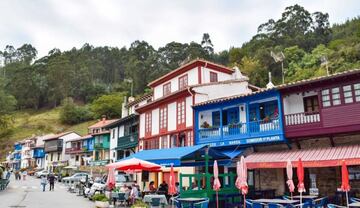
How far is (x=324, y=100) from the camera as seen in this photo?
1836cm

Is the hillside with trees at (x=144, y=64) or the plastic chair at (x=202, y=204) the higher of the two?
the hillside with trees at (x=144, y=64)

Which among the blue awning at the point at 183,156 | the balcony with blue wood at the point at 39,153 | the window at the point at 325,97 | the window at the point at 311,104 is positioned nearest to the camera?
the window at the point at 325,97

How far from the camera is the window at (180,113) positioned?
28.2m

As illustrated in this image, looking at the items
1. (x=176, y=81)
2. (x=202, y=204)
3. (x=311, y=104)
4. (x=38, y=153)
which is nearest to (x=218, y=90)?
(x=176, y=81)

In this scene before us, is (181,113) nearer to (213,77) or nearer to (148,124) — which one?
(213,77)

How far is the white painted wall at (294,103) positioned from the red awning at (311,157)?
8.07 feet

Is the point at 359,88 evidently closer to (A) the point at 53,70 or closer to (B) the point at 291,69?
(B) the point at 291,69

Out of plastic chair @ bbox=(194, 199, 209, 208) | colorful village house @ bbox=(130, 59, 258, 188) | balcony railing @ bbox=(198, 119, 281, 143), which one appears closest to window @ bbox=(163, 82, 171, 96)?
colorful village house @ bbox=(130, 59, 258, 188)

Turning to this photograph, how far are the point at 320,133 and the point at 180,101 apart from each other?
13.0 m

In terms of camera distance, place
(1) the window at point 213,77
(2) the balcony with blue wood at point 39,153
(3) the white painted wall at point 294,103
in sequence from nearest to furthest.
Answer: (3) the white painted wall at point 294,103
(1) the window at point 213,77
(2) the balcony with blue wood at point 39,153

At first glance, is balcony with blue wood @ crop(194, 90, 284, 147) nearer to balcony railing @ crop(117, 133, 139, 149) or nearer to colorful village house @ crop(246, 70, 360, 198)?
colorful village house @ crop(246, 70, 360, 198)

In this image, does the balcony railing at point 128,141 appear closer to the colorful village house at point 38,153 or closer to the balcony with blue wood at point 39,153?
the colorful village house at point 38,153

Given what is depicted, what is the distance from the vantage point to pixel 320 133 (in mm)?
18156

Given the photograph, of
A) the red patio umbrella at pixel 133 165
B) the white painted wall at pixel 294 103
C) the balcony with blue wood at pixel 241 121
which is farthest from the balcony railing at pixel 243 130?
the red patio umbrella at pixel 133 165
